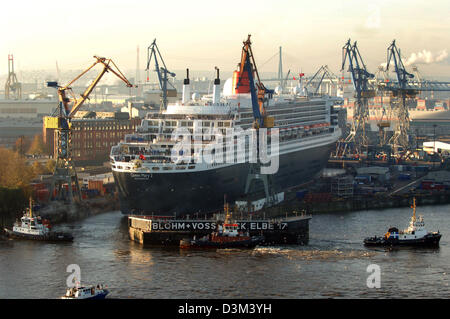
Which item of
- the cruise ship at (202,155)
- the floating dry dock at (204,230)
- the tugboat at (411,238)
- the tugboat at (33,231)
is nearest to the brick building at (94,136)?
the cruise ship at (202,155)

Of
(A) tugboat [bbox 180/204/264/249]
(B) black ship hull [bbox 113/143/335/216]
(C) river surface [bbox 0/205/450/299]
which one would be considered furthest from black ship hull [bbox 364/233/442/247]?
(B) black ship hull [bbox 113/143/335/216]

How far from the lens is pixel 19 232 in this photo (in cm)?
4372

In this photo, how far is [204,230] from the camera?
1662 inches

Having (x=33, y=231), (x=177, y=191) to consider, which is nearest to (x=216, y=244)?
(x=177, y=191)

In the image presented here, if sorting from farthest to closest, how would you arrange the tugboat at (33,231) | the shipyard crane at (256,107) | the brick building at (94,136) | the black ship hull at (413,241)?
the brick building at (94,136) → the shipyard crane at (256,107) → the tugboat at (33,231) → the black ship hull at (413,241)

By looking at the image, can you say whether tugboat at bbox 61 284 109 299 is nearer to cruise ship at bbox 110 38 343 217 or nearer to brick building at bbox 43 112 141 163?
cruise ship at bbox 110 38 343 217

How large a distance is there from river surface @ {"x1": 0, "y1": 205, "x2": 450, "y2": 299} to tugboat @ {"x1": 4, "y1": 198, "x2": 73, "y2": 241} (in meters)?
0.74

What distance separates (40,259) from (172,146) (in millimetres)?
12720

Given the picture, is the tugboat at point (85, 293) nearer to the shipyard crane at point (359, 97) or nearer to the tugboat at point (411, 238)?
the tugboat at point (411, 238)

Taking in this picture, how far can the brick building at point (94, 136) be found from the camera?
251 ft

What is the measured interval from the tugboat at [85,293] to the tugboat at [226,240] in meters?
9.64
